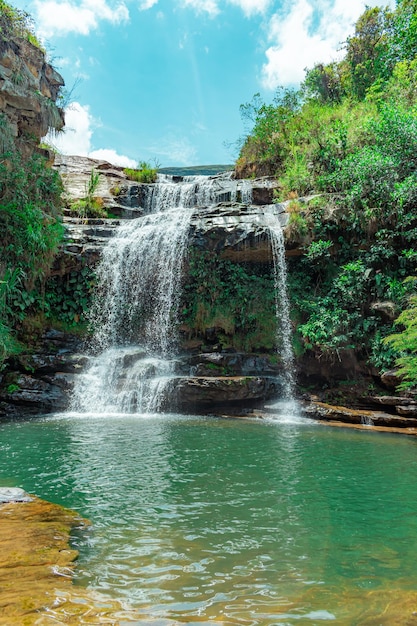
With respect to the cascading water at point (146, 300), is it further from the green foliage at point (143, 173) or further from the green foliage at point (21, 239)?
the green foliage at point (143, 173)

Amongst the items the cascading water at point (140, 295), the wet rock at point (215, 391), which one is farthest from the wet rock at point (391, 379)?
the cascading water at point (140, 295)

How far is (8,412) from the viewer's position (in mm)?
10961

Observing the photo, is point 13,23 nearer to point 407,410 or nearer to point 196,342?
point 196,342

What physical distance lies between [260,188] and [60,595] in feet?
55.0

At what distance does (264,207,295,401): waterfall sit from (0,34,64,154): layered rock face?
7.89 metres

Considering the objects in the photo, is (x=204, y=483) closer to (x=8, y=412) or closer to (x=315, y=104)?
(x=8, y=412)

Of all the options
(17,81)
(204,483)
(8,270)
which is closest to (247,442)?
(204,483)

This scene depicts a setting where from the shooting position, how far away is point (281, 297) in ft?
46.1

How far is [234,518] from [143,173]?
19.4 metres

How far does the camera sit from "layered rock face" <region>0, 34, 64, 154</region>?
11.4 meters

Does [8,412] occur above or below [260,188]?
below

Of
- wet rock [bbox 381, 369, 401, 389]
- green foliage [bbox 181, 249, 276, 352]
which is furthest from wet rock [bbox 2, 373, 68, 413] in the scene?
wet rock [bbox 381, 369, 401, 389]

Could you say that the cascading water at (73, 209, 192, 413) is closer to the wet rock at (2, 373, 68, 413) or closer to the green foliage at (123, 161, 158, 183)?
the wet rock at (2, 373, 68, 413)

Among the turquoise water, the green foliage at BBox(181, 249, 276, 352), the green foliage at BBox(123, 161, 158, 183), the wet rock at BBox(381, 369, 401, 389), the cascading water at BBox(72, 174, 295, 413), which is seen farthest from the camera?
the green foliage at BBox(123, 161, 158, 183)
